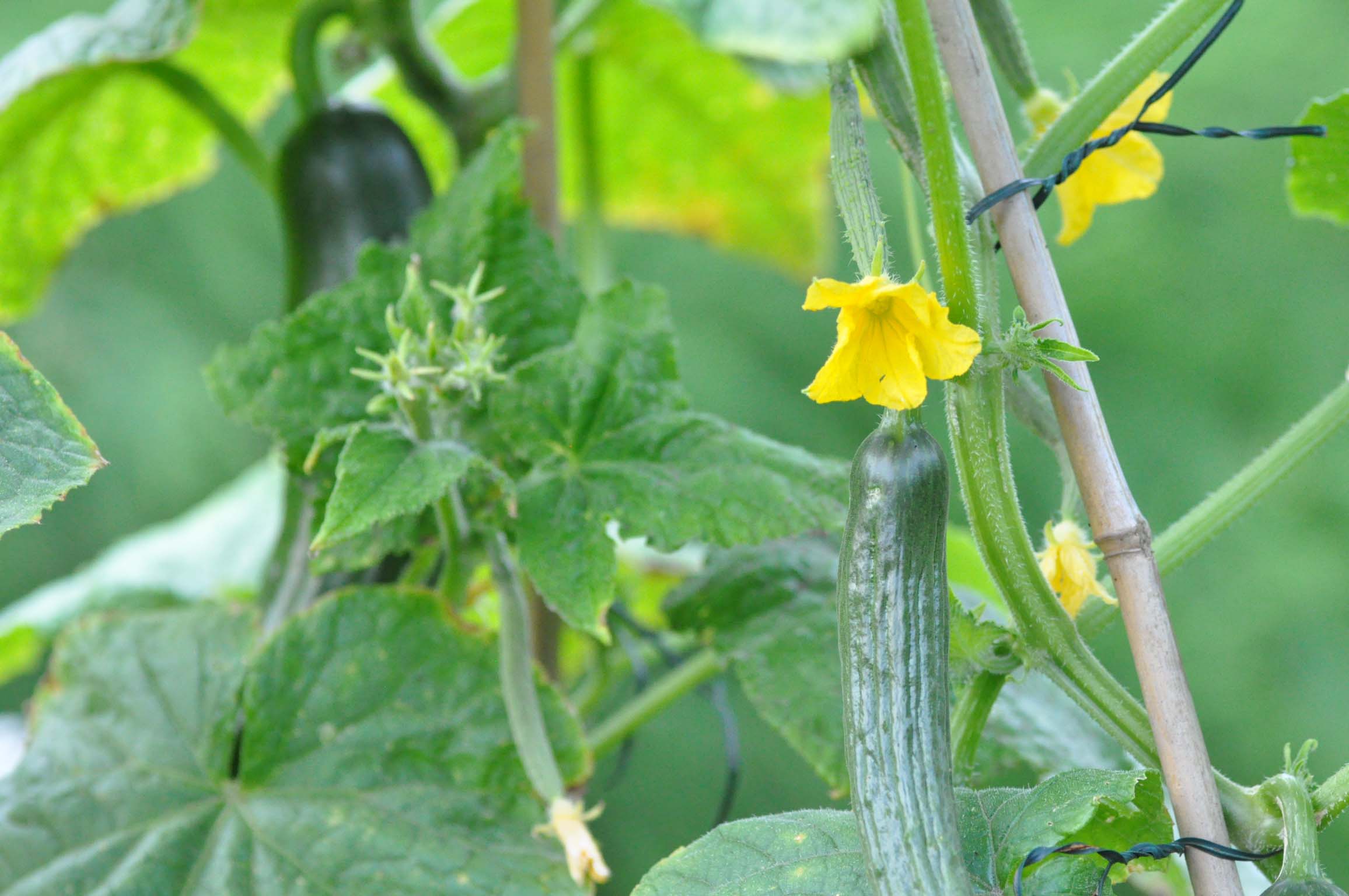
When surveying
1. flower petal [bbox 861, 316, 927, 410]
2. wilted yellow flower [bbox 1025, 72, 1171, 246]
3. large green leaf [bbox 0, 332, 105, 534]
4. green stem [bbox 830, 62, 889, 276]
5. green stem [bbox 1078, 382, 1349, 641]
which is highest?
large green leaf [bbox 0, 332, 105, 534]

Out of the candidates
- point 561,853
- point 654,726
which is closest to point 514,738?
point 561,853

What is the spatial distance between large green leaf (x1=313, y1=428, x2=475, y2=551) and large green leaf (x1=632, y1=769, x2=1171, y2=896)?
163 mm

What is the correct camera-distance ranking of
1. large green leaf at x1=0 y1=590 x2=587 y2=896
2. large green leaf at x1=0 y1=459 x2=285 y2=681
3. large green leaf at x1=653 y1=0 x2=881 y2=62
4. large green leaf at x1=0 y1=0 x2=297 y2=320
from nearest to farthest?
large green leaf at x1=653 y1=0 x2=881 y2=62, large green leaf at x1=0 y1=590 x2=587 y2=896, large green leaf at x1=0 y1=0 x2=297 y2=320, large green leaf at x1=0 y1=459 x2=285 y2=681

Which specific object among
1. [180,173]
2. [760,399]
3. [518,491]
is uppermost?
[180,173]

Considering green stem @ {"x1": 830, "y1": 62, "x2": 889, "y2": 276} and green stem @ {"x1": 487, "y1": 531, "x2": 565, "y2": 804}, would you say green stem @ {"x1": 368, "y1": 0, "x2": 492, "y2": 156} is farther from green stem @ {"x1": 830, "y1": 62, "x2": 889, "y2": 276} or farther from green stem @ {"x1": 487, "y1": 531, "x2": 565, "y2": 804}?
green stem @ {"x1": 830, "y1": 62, "x2": 889, "y2": 276}

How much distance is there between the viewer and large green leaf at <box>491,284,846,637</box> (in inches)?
20.9

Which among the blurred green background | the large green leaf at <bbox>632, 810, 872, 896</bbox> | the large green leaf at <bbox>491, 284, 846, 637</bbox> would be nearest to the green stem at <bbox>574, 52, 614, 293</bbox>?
the large green leaf at <bbox>491, 284, 846, 637</bbox>

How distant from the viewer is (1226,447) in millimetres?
1923

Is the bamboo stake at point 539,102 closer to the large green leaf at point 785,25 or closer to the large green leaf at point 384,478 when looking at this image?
the large green leaf at point 384,478

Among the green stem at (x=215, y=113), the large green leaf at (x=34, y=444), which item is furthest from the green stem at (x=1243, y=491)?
the green stem at (x=215, y=113)

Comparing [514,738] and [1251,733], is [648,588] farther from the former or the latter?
[1251,733]

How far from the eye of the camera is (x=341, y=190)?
2.55ft

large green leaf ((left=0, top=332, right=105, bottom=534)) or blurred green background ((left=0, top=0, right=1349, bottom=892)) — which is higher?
large green leaf ((left=0, top=332, right=105, bottom=534))

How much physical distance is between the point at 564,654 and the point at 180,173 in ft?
1.78
